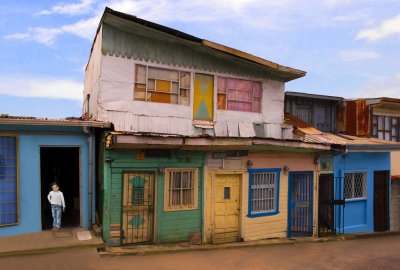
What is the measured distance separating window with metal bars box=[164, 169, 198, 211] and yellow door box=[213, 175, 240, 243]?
2.87ft

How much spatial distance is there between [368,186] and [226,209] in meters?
7.41

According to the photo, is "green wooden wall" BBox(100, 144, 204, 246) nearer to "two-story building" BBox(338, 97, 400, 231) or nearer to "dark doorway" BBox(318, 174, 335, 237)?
"dark doorway" BBox(318, 174, 335, 237)

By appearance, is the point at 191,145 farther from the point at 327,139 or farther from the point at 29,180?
the point at 327,139

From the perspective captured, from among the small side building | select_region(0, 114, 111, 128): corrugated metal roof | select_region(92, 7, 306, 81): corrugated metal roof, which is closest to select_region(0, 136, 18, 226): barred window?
the small side building

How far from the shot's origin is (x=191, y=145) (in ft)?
35.3

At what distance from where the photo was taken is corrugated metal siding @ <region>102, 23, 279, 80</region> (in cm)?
1117

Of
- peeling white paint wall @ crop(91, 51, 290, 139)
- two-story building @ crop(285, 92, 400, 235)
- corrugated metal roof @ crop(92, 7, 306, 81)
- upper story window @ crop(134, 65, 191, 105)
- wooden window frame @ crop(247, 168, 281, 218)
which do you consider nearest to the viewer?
corrugated metal roof @ crop(92, 7, 306, 81)

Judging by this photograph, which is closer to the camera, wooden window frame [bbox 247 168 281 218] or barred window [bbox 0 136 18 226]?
barred window [bbox 0 136 18 226]

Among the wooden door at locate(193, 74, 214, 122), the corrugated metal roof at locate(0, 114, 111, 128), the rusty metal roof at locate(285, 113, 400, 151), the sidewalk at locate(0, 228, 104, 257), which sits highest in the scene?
the wooden door at locate(193, 74, 214, 122)

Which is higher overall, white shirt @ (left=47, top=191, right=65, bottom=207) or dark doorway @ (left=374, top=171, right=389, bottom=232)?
white shirt @ (left=47, top=191, right=65, bottom=207)

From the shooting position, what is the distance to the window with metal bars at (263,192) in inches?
509

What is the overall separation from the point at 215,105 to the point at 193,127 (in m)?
1.19

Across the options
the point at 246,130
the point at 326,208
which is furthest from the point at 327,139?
the point at 246,130

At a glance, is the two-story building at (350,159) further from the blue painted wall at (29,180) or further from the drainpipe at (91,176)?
the blue painted wall at (29,180)
